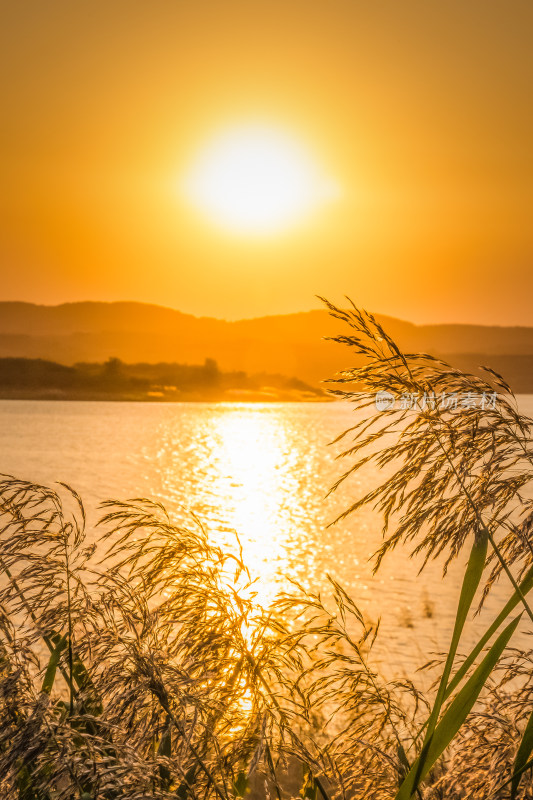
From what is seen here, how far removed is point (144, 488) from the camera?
39906 millimetres

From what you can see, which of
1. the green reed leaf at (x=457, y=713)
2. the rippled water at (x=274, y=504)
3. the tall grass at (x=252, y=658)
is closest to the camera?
the green reed leaf at (x=457, y=713)

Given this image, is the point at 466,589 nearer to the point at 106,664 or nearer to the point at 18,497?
the point at 106,664

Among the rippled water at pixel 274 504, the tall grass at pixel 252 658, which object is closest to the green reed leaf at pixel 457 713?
the tall grass at pixel 252 658

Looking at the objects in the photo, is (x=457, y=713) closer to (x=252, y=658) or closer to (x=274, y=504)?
(x=252, y=658)

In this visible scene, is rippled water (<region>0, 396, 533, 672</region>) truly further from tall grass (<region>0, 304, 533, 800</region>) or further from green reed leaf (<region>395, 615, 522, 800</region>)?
green reed leaf (<region>395, 615, 522, 800</region>)

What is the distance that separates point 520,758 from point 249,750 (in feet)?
3.62

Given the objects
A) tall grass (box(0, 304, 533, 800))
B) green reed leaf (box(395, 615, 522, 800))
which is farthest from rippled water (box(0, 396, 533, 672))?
green reed leaf (box(395, 615, 522, 800))

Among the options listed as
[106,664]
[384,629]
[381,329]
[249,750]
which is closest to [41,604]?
[106,664]

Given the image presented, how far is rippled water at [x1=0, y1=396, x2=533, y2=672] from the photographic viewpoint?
1727cm

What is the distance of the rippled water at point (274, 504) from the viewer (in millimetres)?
17266

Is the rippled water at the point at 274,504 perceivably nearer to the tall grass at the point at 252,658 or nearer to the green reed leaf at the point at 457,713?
the tall grass at the point at 252,658

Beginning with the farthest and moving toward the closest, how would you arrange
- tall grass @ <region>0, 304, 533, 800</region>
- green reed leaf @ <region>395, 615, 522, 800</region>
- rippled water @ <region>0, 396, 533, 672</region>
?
rippled water @ <region>0, 396, 533, 672</region> < tall grass @ <region>0, 304, 533, 800</region> < green reed leaf @ <region>395, 615, 522, 800</region>

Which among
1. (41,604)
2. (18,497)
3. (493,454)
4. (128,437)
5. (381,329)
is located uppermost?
(381,329)

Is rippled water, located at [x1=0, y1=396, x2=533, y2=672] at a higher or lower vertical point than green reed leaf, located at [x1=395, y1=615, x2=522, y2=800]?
lower
